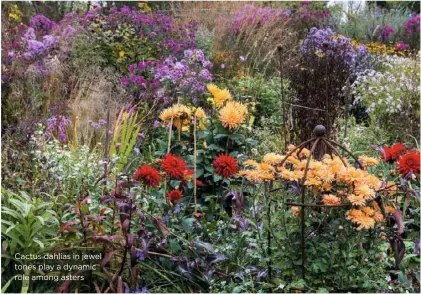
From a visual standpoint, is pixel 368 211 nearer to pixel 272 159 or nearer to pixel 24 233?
pixel 272 159

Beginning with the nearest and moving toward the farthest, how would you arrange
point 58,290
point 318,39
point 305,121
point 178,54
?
point 58,290 → point 305,121 → point 318,39 → point 178,54

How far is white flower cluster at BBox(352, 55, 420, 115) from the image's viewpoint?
6184 mm

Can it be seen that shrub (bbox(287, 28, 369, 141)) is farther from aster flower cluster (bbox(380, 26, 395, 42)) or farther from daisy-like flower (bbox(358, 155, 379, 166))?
aster flower cluster (bbox(380, 26, 395, 42))

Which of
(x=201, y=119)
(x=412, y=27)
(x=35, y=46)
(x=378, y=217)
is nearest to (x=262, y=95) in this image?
(x=35, y=46)

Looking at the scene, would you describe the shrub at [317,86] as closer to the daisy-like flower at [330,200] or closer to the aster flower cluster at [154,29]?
the aster flower cluster at [154,29]

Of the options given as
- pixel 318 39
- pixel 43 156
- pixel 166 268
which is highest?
pixel 318 39

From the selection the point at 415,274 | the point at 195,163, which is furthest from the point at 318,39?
the point at 415,274

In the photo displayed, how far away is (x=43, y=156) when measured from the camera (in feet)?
12.7

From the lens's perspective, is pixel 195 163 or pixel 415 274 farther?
pixel 195 163

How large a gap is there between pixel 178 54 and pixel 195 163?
4.24m

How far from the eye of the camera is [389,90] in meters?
6.39

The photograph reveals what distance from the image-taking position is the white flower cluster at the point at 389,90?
618 cm

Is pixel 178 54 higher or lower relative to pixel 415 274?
higher

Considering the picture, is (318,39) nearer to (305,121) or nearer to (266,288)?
(305,121)
